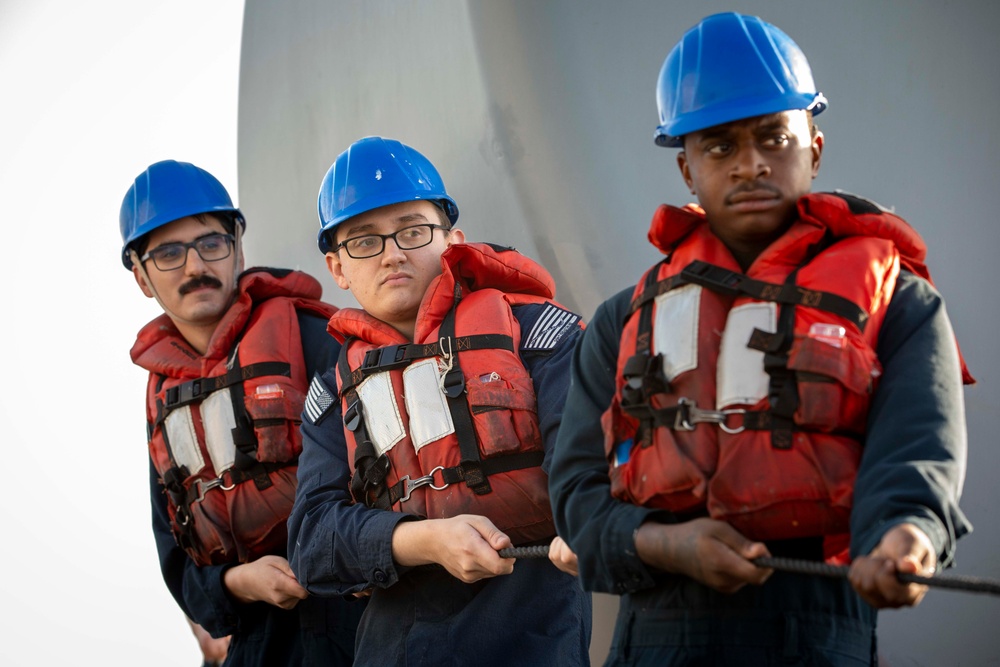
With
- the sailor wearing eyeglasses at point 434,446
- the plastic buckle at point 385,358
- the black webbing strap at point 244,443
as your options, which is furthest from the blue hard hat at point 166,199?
the plastic buckle at point 385,358

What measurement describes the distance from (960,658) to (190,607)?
2023mm

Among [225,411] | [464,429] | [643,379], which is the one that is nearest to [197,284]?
[225,411]

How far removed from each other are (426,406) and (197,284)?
126 centimetres

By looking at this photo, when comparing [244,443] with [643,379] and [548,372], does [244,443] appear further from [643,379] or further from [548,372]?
[643,379]

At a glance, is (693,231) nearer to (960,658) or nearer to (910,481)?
(910,481)

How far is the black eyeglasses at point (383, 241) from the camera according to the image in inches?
116

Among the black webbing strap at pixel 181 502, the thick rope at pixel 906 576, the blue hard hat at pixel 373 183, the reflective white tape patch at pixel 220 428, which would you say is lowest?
the black webbing strap at pixel 181 502

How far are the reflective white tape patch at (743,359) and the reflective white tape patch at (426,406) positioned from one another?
856 millimetres

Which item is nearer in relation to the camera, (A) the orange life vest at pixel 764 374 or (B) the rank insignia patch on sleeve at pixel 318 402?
(A) the orange life vest at pixel 764 374

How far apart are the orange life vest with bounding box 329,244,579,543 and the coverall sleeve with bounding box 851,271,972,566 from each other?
0.92 m

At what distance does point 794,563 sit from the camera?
171 centimetres

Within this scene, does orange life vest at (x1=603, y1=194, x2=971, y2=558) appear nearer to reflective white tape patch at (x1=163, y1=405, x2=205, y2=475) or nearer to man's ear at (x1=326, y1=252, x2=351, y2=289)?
man's ear at (x1=326, y1=252, x2=351, y2=289)

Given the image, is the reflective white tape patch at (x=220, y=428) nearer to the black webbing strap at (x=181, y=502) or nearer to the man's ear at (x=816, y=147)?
the black webbing strap at (x=181, y=502)

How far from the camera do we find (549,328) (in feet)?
9.12
